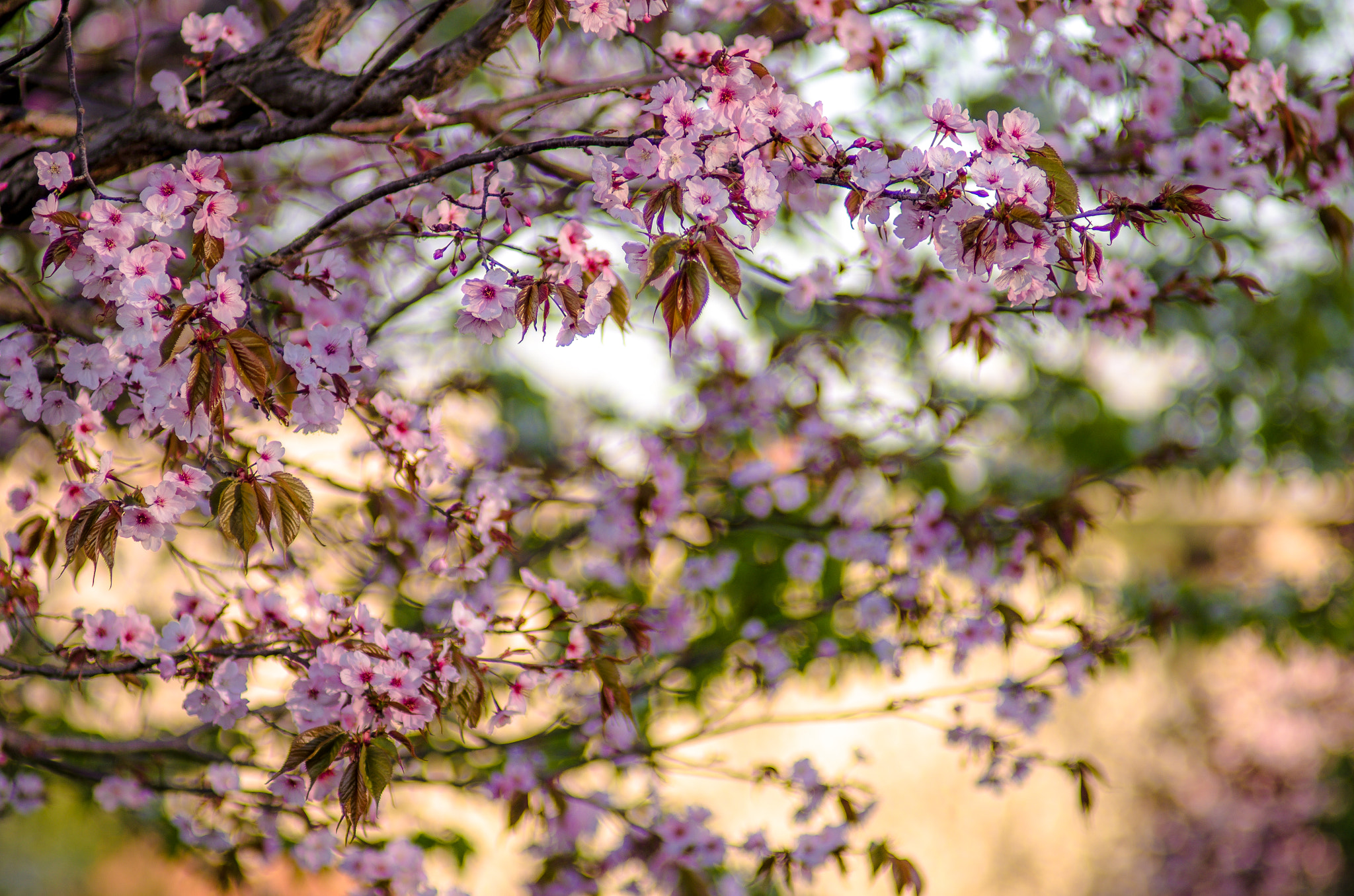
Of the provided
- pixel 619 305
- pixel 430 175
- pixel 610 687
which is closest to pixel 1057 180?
pixel 619 305

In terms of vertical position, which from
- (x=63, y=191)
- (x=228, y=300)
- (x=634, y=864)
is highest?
(x=63, y=191)

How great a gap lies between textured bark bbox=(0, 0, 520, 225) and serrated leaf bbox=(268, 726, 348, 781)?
1.11m

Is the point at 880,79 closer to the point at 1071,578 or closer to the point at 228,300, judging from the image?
the point at 228,300

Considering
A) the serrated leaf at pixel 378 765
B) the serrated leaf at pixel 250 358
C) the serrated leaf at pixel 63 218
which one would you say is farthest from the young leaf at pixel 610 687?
the serrated leaf at pixel 63 218

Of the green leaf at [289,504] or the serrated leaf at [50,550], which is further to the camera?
the serrated leaf at [50,550]

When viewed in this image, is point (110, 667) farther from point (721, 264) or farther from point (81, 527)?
point (721, 264)

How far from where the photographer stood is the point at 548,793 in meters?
2.23

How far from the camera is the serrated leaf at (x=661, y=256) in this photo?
1.16 m

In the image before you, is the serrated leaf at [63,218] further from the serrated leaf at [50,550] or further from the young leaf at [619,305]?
the young leaf at [619,305]

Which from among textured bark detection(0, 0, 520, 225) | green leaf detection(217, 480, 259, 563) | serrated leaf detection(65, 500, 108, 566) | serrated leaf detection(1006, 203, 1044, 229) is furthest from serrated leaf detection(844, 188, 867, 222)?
serrated leaf detection(65, 500, 108, 566)

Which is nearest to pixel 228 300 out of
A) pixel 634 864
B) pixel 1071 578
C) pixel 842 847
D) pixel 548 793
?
pixel 548 793

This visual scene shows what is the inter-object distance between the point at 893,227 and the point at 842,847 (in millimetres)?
1511

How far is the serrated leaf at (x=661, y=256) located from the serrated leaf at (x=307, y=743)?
81 cm

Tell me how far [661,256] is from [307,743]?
2.89 ft
